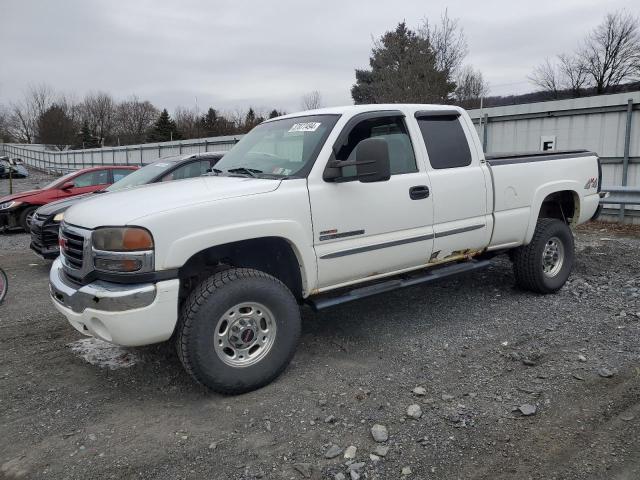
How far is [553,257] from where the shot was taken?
5734mm

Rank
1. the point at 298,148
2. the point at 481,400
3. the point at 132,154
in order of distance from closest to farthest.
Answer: the point at 481,400 < the point at 298,148 < the point at 132,154

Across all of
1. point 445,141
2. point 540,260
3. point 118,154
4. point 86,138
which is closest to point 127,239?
point 445,141

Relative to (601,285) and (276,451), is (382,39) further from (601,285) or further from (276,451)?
(276,451)

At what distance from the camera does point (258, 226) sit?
348cm

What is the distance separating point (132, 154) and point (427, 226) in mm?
26450

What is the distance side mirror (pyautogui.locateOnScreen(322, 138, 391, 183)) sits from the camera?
12.3 ft

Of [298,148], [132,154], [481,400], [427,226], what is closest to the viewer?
[481,400]

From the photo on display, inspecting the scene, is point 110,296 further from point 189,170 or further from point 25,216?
point 25,216

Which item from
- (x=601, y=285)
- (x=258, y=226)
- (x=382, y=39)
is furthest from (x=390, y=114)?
(x=382, y=39)

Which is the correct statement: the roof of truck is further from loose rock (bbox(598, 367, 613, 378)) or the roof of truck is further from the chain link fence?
the chain link fence

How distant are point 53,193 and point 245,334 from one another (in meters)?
9.08

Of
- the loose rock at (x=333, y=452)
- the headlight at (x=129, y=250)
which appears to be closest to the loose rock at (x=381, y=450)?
the loose rock at (x=333, y=452)

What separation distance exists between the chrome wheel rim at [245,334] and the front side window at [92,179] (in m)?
8.44

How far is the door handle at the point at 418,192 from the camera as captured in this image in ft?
14.1
